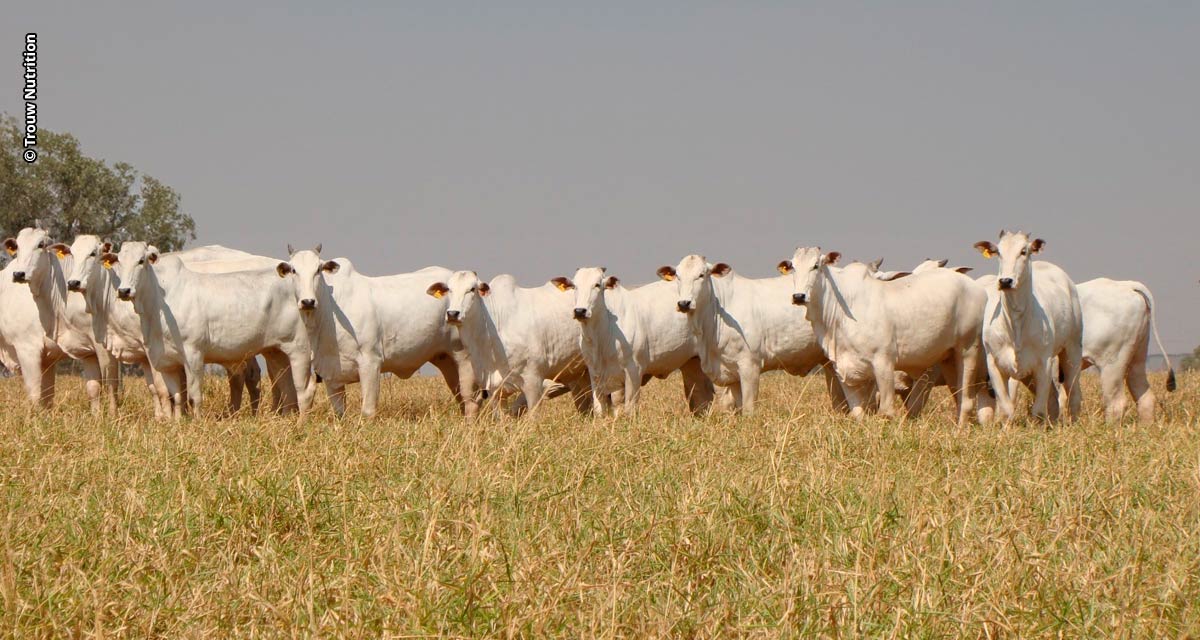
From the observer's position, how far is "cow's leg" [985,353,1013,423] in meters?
13.0

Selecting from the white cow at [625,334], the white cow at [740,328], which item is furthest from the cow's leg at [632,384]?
the white cow at [740,328]

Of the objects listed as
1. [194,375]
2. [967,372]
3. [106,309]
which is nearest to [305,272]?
[194,375]

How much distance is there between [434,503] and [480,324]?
30.4 ft

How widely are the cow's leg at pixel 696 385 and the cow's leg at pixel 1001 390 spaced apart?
4423 mm

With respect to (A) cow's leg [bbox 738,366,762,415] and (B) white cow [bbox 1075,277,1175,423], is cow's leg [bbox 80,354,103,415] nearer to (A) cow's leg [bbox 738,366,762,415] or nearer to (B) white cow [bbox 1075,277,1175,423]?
(A) cow's leg [bbox 738,366,762,415]

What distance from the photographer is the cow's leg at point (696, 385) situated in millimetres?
16719

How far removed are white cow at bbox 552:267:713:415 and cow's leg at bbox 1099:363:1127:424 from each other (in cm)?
492

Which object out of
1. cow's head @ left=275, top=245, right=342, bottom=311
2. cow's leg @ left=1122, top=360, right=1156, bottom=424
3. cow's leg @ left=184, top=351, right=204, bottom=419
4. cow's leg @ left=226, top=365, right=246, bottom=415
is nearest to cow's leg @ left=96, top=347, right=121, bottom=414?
cow's leg @ left=184, top=351, right=204, bottom=419

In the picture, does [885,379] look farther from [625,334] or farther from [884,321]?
[625,334]

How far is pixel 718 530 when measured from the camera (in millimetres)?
5863

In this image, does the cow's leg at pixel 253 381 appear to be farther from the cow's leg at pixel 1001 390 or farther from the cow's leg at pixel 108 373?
the cow's leg at pixel 1001 390

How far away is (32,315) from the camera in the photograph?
1594 centimetres

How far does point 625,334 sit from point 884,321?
10.9ft

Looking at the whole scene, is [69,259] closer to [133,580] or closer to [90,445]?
[90,445]
